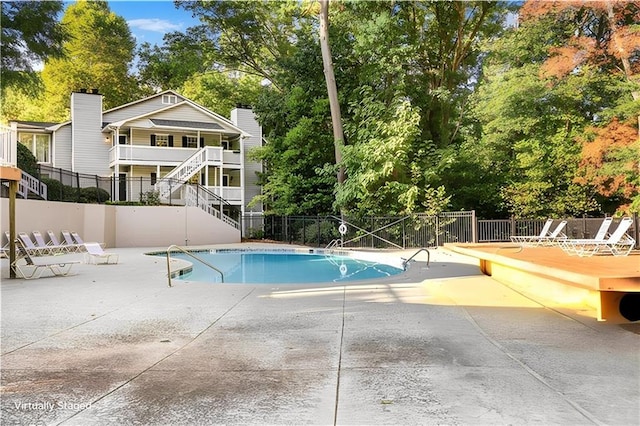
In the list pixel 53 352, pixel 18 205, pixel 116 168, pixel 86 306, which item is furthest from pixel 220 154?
pixel 53 352

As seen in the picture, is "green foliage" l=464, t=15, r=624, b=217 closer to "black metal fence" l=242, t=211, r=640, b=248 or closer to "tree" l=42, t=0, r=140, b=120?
"black metal fence" l=242, t=211, r=640, b=248

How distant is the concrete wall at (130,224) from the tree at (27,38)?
4.71 m

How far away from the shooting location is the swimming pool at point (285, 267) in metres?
13.7

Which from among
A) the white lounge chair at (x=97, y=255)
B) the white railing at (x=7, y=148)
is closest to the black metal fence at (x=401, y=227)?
the white lounge chair at (x=97, y=255)

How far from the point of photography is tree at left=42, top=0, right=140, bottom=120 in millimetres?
41125

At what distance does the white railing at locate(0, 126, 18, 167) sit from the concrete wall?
19.5ft

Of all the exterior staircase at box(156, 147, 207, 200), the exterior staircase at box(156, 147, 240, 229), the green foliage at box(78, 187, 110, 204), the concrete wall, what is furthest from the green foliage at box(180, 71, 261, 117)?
the green foliage at box(78, 187, 110, 204)

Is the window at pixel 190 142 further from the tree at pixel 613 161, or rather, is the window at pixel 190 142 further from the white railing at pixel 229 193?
the tree at pixel 613 161

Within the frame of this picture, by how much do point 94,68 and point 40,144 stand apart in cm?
1272

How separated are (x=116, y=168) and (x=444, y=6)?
68.5ft

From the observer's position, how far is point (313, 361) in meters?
4.54

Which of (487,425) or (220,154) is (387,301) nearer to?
(487,425)

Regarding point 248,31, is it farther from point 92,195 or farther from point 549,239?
point 549,239

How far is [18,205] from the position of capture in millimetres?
16078
